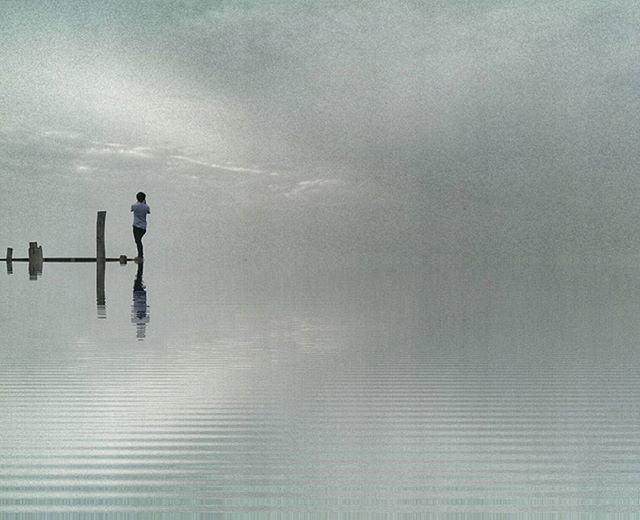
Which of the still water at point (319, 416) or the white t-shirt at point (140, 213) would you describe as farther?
the white t-shirt at point (140, 213)

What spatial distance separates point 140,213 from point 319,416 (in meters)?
18.3

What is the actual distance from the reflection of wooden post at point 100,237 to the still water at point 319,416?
1398cm

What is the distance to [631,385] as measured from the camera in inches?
242

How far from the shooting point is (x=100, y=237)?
2448cm

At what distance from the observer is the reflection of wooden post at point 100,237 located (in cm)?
2425

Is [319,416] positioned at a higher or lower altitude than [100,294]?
lower

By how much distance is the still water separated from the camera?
356 centimetres

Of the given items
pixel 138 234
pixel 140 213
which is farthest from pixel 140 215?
pixel 138 234

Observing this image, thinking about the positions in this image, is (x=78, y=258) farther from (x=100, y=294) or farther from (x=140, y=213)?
(x=100, y=294)

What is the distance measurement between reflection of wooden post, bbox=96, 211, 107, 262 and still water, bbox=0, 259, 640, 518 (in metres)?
14.0

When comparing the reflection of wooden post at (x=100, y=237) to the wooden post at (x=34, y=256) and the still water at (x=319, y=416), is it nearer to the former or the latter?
the wooden post at (x=34, y=256)

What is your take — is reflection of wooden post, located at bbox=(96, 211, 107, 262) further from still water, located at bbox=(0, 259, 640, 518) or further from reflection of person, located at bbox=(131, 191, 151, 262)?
still water, located at bbox=(0, 259, 640, 518)

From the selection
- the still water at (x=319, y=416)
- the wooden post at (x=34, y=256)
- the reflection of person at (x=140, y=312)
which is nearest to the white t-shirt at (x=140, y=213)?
the wooden post at (x=34, y=256)

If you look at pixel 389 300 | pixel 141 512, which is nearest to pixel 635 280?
pixel 389 300
